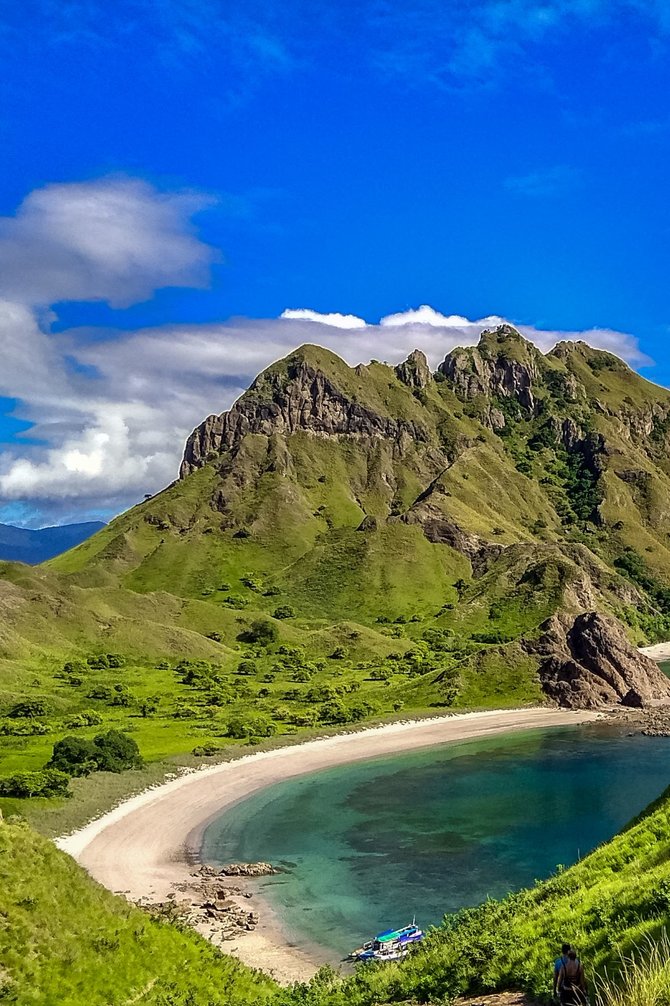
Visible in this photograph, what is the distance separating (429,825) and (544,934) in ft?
226

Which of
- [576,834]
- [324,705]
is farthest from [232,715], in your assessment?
[576,834]

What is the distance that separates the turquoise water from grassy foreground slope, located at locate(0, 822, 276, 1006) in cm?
2170

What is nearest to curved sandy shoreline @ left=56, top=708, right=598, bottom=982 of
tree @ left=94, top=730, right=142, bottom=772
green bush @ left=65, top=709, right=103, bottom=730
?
tree @ left=94, top=730, right=142, bottom=772

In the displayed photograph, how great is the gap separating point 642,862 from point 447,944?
8.22 m

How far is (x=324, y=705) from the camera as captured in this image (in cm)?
15325

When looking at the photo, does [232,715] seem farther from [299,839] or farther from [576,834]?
[576,834]

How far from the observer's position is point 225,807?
9769 cm

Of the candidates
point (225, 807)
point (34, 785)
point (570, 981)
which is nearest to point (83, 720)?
point (34, 785)

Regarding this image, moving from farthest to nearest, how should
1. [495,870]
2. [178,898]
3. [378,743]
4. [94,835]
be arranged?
[378,743] < [94,835] < [495,870] < [178,898]

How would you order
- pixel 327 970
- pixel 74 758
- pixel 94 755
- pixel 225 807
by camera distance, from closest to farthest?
1. pixel 327 970
2. pixel 225 807
3. pixel 74 758
4. pixel 94 755

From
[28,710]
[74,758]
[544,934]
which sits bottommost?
[74,758]

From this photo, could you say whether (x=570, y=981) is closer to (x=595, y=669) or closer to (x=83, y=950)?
(x=83, y=950)

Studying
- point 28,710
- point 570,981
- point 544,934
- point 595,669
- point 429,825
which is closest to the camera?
point 570,981

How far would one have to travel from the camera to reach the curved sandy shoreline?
58.7 metres
